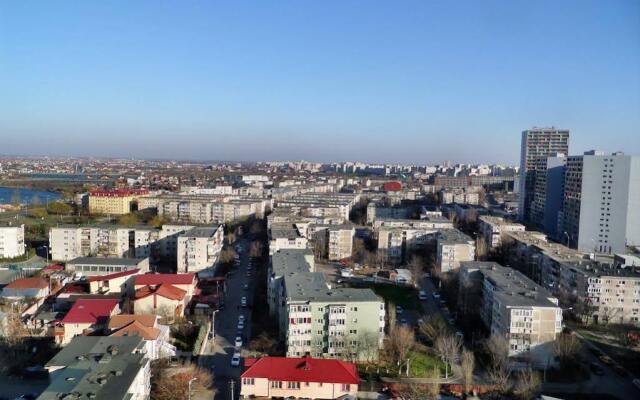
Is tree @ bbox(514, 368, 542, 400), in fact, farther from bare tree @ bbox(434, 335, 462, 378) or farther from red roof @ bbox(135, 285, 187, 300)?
red roof @ bbox(135, 285, 187, 300)

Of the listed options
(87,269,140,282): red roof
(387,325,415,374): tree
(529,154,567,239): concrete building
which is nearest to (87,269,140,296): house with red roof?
(87,269,140,282): red roof

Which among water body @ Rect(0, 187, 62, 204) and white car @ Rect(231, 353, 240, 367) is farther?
water body @ Rect(0, 187, 62, 204)

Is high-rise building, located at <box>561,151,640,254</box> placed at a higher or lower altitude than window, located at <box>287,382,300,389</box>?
higher

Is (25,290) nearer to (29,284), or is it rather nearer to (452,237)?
(29,284)

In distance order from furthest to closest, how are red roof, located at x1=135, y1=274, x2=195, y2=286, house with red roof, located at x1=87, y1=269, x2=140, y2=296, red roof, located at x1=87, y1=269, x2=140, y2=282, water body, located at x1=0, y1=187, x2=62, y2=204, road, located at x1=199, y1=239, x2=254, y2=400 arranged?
water body, located at x1=0, y1=187, x2=62, y2=204, red roof, located at x1=87, y1=269, x2=140, y2=282, house with red roof, located at x1=87, y1=269, x2=140, y2=296, red roof, located at x1=135, y1=274, x2=195, y2=286, road, located at x1=199, y1=239, x2=254, y2=400

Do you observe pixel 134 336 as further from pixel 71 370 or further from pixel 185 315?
pixel 185 315

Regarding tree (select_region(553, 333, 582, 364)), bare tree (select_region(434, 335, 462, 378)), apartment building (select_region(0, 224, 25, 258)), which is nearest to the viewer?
tree (select_region(553, 333, 582, 364))

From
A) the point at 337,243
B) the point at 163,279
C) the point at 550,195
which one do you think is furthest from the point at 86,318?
the point at 550,195

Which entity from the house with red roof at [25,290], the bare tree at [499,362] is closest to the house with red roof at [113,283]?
the house with red roof at [25,290]

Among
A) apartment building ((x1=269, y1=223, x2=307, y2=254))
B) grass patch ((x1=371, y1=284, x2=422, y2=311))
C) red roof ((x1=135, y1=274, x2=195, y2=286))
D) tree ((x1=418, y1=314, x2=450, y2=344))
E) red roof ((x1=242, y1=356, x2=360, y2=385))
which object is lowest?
grass patch ((x1=371, y1=284, x2=422, y2=311))
